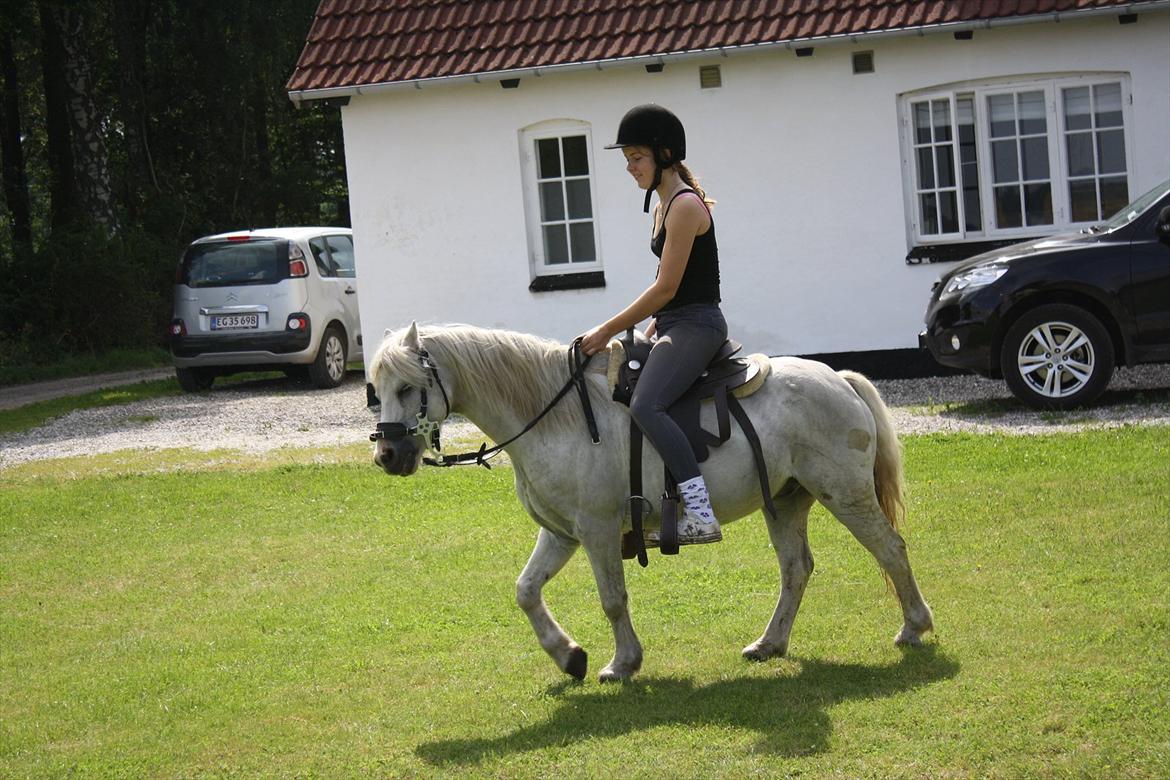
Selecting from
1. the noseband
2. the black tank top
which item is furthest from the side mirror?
the noseband

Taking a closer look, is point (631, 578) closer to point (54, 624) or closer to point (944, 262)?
point (54, 624)

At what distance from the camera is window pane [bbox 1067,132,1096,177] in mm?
15898

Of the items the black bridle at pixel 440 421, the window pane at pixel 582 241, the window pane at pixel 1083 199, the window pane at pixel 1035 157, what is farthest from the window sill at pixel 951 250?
the black bridle at pixel 440 421

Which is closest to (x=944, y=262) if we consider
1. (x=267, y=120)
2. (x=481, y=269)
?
(x=481, y=269)

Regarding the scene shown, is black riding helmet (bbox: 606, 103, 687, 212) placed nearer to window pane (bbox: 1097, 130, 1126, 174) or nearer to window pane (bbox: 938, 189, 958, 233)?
window pane (bbox: 938, 189, 958, 233)

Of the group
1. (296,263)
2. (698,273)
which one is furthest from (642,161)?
(296,263)

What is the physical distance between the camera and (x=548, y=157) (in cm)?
1750

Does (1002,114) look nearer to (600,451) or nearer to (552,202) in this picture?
(552,202)

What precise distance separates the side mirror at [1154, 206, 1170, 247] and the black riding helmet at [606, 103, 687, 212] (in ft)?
25.4

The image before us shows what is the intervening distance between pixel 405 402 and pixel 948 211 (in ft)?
37.4

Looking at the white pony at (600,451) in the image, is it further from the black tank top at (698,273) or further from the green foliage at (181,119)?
the green foliage at (181,119)

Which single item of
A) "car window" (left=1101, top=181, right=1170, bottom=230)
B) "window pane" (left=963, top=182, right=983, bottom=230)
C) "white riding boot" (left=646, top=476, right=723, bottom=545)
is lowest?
"white riding boot" (left=646, top=476, right=723, bottom=545)

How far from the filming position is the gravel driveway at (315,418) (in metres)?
12.6

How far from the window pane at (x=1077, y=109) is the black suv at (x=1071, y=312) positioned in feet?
9.53
